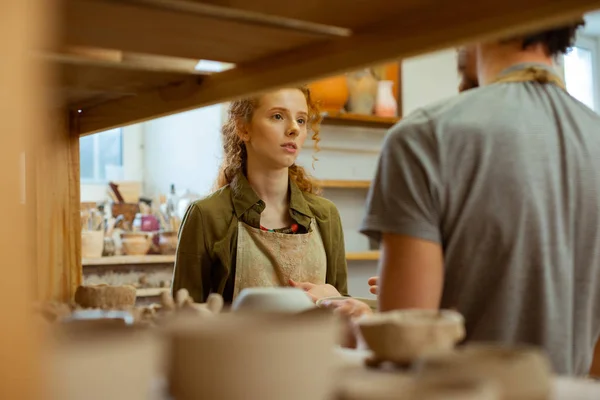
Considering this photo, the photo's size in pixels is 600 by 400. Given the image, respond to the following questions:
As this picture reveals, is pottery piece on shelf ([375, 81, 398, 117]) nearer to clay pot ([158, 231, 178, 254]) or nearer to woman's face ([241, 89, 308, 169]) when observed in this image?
clay pot ([158, 231, 178, 254])

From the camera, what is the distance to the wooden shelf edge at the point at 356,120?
402 centimetres

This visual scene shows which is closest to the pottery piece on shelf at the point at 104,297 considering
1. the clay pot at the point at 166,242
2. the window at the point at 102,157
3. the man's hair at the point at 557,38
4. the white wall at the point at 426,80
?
the man's hair at the point at 557,38

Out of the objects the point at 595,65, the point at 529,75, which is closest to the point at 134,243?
the point at 529,75

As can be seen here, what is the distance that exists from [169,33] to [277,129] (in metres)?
1.46

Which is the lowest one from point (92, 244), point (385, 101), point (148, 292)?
point (148, 292)

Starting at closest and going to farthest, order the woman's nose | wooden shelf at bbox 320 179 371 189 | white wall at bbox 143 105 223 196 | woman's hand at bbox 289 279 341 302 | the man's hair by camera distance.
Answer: the man's hair < woman's hand at bbox 289 279 341 302 < the woman's nose < wooden shelf at bbox 320 179 371 189 < white wall at bbox 143 105 223 196

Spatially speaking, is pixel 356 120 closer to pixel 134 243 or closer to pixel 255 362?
pixel 134 243

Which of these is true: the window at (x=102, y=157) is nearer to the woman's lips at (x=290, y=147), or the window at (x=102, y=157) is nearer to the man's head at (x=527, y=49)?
the woman's lips at (x=290, y=147)

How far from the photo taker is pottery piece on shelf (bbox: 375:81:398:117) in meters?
4.30

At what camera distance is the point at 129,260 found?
395 centimetres

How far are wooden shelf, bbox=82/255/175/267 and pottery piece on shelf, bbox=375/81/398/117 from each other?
4.84 feet

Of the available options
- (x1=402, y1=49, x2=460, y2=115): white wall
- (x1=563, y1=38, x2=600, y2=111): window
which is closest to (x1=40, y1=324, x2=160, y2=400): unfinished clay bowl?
(x1=402, y1=49, x2=460, y2=115): white wall

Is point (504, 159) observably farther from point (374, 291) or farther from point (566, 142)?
point (374, 291)

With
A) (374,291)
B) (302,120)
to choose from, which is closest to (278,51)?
(374,291)
